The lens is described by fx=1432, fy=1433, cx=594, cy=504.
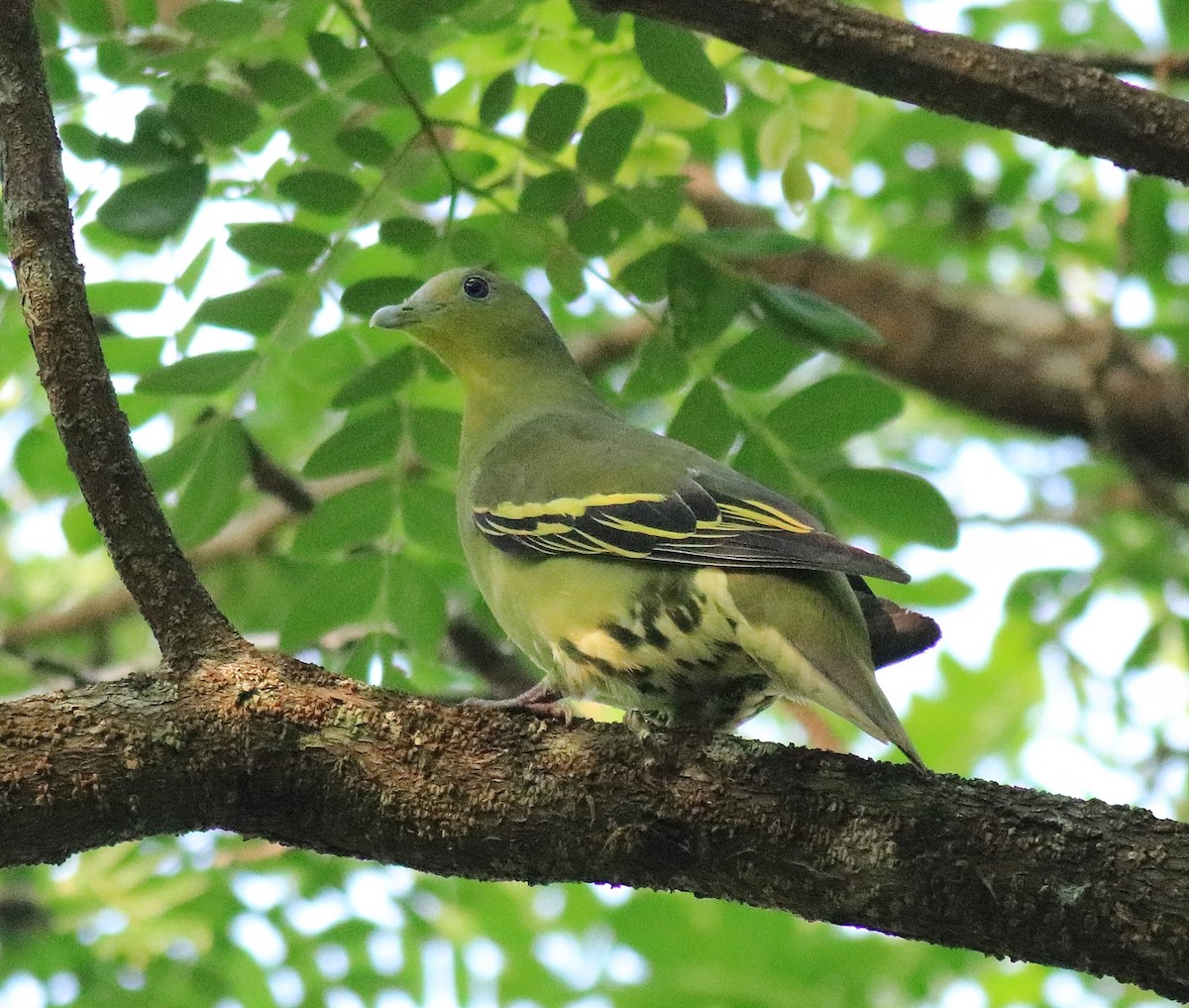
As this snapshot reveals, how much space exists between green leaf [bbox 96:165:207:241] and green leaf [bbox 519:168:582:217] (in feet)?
3.57

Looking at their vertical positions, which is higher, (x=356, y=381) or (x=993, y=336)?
(x=993, y=336)

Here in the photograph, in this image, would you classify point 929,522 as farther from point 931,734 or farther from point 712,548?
point 931,734

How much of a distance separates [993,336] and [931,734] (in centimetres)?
244

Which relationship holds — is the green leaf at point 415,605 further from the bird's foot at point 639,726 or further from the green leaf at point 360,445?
the bird's foot at point 639,726

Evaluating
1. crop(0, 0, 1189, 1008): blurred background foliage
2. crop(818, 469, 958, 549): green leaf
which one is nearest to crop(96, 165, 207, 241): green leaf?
crop(0, 0, 1189, 1008): blurred background foliage

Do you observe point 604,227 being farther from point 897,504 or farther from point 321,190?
point 897,504

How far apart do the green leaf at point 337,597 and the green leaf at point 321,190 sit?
1.21m

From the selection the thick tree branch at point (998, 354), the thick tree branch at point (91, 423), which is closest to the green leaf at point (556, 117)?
the thick tree branch at point (91, 423)

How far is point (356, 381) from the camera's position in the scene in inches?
195

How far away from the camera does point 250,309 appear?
485 cm

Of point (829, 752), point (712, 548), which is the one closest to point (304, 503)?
point (712, 548)

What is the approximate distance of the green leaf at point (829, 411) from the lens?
4.72 metres

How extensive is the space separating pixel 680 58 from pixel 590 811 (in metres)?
2.48

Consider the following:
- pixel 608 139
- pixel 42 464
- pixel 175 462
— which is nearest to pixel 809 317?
pixel 608 139
